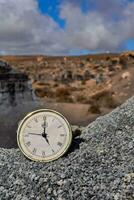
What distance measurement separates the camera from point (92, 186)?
592cm

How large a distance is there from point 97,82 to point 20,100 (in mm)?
20691

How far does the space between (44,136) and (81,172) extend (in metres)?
0.81

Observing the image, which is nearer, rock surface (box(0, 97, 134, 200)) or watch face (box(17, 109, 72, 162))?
rock surface (box(0, 97, 134, 200))

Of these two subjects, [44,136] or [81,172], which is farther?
[44,136]

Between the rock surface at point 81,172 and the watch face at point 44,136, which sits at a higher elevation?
the watch face at point 44,136

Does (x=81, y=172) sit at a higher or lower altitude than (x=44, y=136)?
lower

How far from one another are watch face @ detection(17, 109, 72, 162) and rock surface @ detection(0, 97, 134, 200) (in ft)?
0.41

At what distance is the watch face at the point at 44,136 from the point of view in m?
6.67

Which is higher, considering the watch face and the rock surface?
the watch face

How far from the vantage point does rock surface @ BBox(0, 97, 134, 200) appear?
5840 millimetres

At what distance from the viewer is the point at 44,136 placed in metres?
6.77

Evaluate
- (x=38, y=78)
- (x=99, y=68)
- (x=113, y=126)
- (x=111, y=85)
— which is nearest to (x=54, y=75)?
(x=38, y=78)

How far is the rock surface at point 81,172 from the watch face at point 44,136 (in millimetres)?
124

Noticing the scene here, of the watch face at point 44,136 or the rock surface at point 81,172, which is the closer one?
the rock surface at point 81,172
